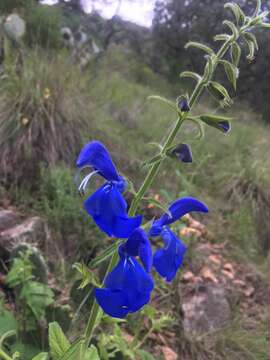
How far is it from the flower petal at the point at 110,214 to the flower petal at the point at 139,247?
0.04 meters

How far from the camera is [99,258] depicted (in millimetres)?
1250

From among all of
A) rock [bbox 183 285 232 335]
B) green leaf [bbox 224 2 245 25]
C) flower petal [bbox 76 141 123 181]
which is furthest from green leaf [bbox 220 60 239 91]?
rock [bbox 183 285 232 335]

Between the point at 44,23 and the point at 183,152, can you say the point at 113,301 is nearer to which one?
the point at 183,152

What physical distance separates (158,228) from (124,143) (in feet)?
11.0

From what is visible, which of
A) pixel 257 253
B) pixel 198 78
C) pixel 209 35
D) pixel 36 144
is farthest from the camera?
pixel 209 35

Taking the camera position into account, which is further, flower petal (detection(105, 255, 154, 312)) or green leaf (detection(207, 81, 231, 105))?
green leaf (detection(207, 81, 231, 105))

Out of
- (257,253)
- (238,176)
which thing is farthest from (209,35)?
(257,253)

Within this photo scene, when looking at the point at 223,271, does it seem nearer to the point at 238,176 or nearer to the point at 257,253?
the point at 257,253

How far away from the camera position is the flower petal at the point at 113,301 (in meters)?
1.15

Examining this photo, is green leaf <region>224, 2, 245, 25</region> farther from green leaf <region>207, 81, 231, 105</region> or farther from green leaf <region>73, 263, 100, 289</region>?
green leaf <region>73, 263, 100, 289</region>

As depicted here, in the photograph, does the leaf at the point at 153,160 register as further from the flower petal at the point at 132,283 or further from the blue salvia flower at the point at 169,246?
the flower petal at the point at 132,283

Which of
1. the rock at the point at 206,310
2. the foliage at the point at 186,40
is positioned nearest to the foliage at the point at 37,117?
the rock at the point at 206,310

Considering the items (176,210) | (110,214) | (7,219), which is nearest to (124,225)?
(110,214)

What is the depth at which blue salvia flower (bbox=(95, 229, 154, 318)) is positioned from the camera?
115 cm
